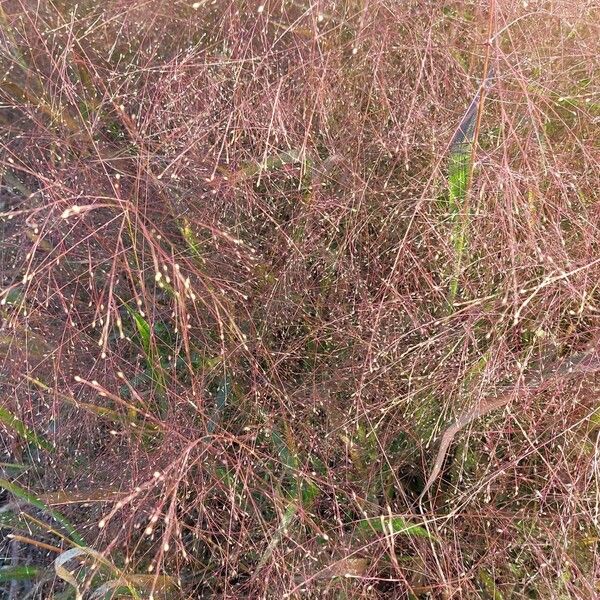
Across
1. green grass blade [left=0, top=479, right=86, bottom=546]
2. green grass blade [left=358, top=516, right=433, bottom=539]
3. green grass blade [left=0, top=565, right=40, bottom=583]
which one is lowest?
green grass blade [left=0, top=565, right=40, bottom=583]

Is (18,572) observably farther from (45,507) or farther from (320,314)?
(320,314)

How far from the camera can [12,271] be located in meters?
1.10

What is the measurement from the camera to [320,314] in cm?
102

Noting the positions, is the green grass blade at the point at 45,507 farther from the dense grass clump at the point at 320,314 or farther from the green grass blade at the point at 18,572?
the green grass blade at the point at 18,572

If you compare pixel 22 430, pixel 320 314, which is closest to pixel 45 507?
pixel 22 430

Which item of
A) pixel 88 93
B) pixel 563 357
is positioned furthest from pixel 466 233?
pixel 88 93

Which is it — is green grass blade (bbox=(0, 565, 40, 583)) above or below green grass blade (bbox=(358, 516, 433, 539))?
below

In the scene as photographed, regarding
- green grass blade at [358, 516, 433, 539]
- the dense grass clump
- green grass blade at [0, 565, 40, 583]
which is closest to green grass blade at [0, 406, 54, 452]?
the dense grass clump

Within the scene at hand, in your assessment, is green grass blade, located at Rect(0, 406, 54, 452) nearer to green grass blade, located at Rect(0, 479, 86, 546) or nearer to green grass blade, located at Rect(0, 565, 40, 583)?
green grass blade, located at Rect(0, 479, 86, 546)

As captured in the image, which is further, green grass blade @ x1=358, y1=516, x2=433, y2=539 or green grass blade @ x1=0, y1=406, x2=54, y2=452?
green grass blade @ x1=0, y1=406, x2=54, y2=452

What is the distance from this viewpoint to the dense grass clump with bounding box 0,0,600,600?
0.88 meters

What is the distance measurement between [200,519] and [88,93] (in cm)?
74

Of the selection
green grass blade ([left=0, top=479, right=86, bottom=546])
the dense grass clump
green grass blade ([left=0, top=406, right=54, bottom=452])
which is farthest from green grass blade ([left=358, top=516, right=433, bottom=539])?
green grass blade ([left=0, top=406, right=54, bottom=452])

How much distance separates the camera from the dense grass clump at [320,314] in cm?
88
